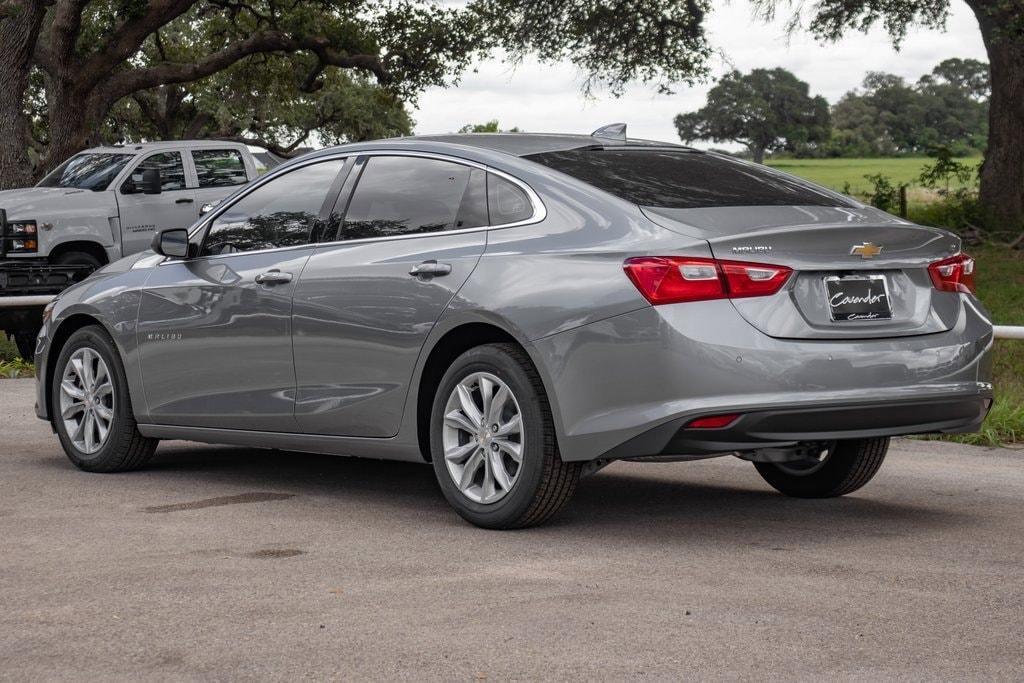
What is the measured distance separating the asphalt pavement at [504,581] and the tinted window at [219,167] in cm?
1182

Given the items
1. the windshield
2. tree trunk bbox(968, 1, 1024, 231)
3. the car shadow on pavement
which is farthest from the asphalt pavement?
tree trunk bbox(968, 1, 1024, 231)

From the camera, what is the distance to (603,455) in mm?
6117

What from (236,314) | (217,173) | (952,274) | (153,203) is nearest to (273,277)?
(236,314)

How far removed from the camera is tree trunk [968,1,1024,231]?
91.0ft

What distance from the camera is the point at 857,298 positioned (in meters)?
6.12

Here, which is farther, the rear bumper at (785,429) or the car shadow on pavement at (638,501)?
the car shadow on pavement at (638,501)

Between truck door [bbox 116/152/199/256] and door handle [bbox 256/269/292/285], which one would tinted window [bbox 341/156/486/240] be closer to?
door handle [bbox 256/269/292/285]

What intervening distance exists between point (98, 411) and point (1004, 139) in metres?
22.8

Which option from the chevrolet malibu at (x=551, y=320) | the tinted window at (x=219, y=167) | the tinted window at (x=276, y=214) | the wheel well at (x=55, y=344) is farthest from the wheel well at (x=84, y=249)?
the tinted window at (x=276, y=214)

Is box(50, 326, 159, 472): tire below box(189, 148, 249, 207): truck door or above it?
below

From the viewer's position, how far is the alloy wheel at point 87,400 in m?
8.51

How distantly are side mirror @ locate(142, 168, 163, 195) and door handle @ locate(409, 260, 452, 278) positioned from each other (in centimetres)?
1226

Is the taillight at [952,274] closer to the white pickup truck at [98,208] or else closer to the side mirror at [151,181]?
the white pickup truck at [98,208]

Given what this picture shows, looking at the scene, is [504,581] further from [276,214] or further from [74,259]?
[74,259]
